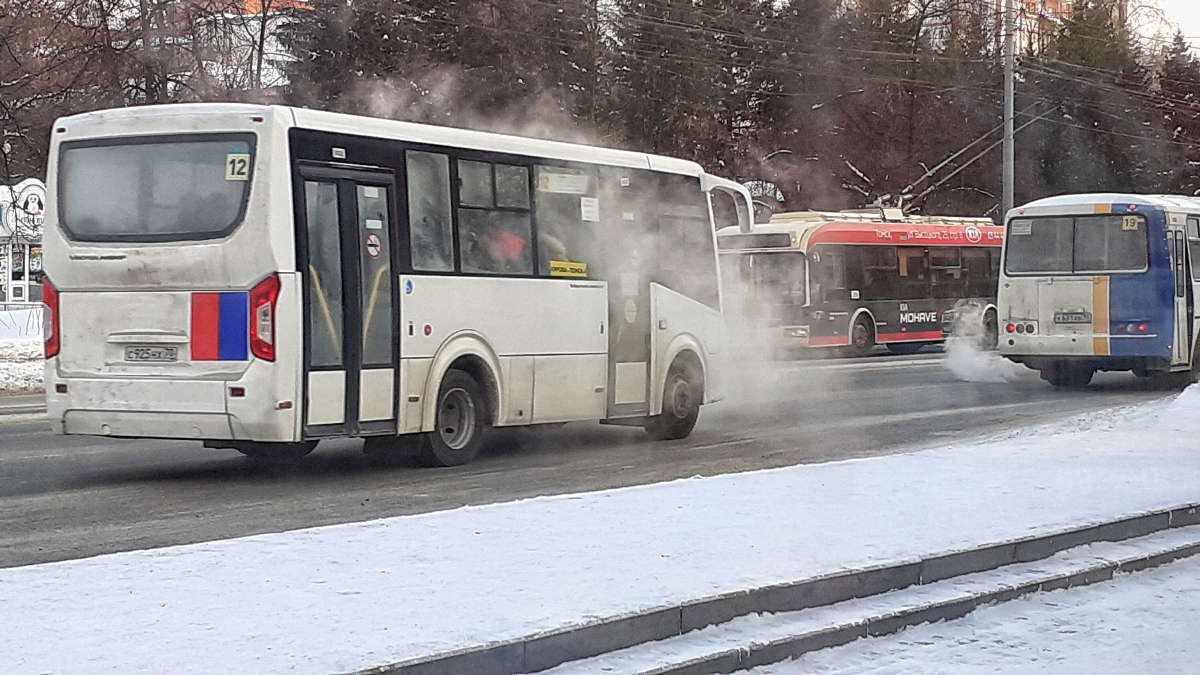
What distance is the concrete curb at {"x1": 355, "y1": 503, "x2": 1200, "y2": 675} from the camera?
6.03 m

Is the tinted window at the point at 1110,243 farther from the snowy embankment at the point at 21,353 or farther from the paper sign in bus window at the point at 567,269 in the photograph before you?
the snowy embankment at the point at 21,353

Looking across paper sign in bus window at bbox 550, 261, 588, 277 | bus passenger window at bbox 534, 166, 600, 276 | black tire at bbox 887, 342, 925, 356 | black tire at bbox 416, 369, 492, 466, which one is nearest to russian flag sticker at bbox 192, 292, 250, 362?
black tire at bbox 416, 369, 492, 466

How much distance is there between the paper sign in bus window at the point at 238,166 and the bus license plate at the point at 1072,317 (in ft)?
51.1

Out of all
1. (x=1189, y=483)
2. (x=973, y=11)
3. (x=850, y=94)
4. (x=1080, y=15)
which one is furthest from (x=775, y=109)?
(x=1189, y=483)

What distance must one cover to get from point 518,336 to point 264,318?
2.84m

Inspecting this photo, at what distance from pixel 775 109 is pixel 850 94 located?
263 centimetres

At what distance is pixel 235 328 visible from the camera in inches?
463

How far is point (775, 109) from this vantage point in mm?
57656

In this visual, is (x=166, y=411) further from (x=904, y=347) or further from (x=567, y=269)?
(x=904, y=347)

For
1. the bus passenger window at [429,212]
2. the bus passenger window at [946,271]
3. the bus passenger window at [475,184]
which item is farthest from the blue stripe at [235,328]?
the bus passenger window at [946,271]

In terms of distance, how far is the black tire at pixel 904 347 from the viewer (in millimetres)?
36969

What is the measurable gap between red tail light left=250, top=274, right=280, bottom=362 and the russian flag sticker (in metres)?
0.05

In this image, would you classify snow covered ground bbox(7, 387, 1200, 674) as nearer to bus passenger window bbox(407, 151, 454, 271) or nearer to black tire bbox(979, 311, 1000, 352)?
bus passenger window bbox(407, 151, 454, 271)

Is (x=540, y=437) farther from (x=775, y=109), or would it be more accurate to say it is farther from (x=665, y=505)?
(x=775, y=109)
